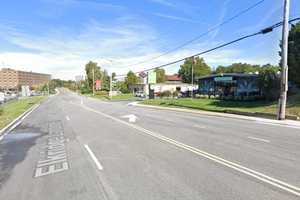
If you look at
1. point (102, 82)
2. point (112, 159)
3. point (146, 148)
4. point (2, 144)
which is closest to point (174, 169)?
point (112, 159)

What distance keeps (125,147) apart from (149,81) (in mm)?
63243

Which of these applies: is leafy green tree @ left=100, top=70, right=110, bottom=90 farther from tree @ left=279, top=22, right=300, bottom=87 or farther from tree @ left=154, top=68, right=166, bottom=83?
tree @ left=279, top=22, right=300, bottom=87

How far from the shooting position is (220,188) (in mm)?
6633

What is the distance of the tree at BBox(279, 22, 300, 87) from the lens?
30.5 meters

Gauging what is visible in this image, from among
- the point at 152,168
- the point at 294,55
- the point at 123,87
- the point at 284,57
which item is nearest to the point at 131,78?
the point at 123,87

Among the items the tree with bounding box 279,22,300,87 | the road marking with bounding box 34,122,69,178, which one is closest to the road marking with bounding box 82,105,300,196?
the road marking with bounding box 34,122,69,178

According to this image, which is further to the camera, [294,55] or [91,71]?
[91,71]

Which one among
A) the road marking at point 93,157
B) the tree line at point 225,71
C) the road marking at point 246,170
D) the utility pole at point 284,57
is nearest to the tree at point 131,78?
the tree line at point 225,71

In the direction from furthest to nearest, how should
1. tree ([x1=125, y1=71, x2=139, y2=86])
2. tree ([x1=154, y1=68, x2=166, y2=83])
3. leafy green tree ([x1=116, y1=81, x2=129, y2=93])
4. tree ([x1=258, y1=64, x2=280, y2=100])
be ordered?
1. leafy green tree ([x1=116, y1=81, x2=129, y2=93])
2. tree ([x1=154, y1=68, x2=166, y2=83])
3. tree ([x1=125, y1=71, x2=139, y2=86])
4. tree ([x1=258, y1=64, x2=280, y2=100])

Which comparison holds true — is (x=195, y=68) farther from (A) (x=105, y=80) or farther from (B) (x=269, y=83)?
(B) (x=269, y=83)

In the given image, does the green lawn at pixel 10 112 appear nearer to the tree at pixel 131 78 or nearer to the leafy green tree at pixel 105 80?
the tree at pixel 131 78

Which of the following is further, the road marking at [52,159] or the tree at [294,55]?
the tree at [294,55]

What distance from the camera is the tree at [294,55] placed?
100.0 feet

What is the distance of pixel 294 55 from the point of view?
30.6 meters
